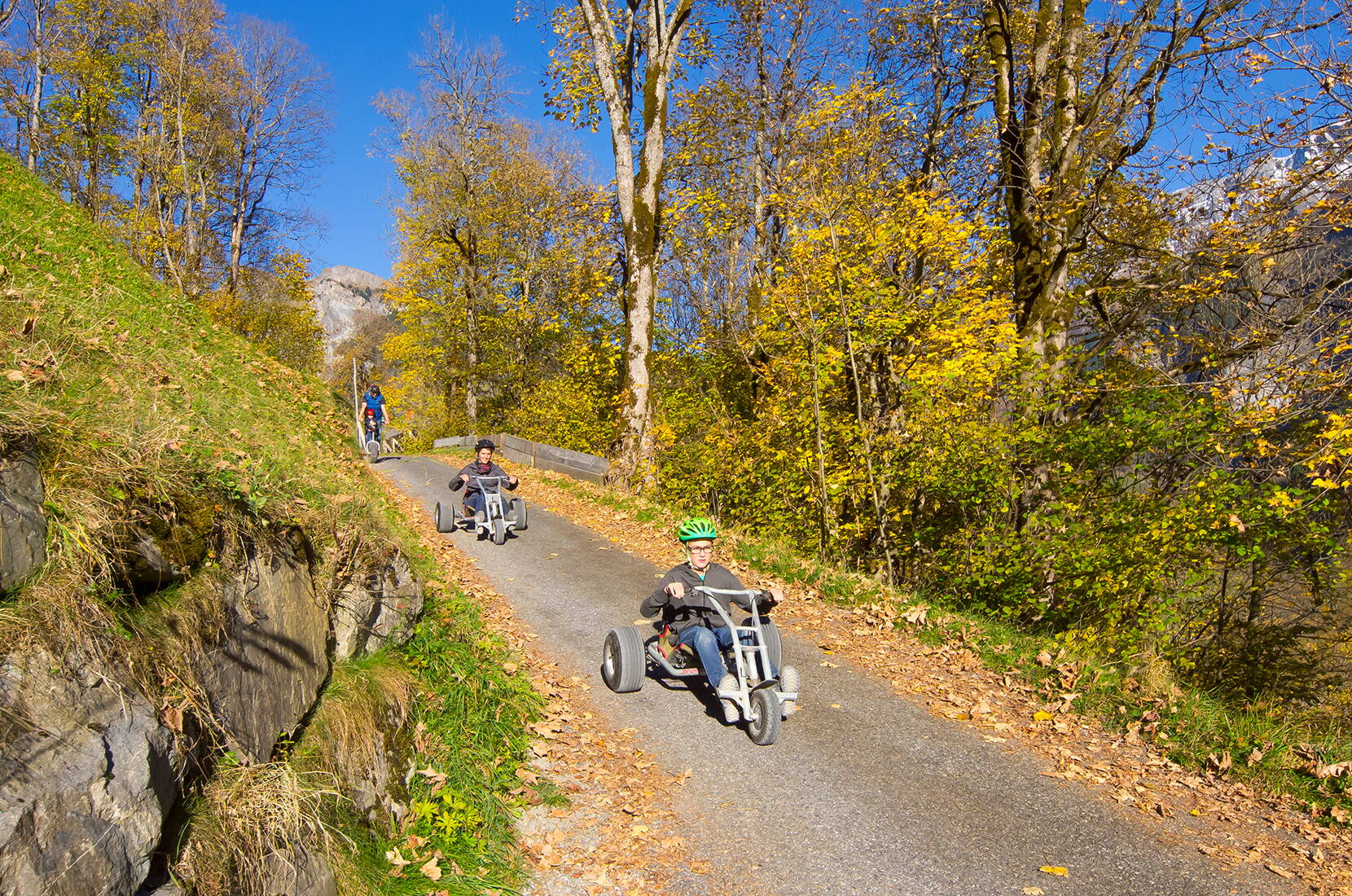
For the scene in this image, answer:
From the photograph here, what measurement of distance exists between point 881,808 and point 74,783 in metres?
4.08

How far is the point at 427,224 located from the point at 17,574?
3011cm

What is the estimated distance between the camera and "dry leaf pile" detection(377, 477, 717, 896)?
4184 mm

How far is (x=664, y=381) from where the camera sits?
22703 millimetres

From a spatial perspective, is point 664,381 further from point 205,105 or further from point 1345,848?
point 1345,848

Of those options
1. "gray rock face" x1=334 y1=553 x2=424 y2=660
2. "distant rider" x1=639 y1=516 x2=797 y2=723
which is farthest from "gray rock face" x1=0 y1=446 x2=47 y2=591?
"distant rider" x1=639 y1=516 x2=797 y2=723

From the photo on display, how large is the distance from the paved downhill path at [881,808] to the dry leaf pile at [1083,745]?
0.20 meters

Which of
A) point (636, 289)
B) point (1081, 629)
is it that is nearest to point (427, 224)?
point (636, 289)

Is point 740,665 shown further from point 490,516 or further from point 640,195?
point 640,195

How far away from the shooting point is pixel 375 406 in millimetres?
18047

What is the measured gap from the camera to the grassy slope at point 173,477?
3.13 meters

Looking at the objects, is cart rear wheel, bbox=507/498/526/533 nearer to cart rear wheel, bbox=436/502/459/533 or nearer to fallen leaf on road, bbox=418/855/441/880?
cart rear wheel, bbox=436/502/459/533

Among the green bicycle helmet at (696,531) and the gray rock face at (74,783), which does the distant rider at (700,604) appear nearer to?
the green bicycle helmet at (696,531)

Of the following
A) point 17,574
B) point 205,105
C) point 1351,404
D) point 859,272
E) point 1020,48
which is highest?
point 205,105

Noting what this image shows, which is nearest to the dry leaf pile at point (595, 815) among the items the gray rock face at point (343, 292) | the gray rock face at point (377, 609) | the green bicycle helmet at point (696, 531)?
the gray rock face at point (377, 609)
